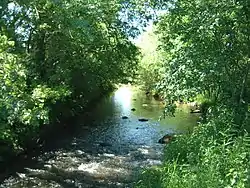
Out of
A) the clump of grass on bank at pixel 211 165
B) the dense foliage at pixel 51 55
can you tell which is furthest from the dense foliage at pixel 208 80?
the dense foliage at pixel 51 55

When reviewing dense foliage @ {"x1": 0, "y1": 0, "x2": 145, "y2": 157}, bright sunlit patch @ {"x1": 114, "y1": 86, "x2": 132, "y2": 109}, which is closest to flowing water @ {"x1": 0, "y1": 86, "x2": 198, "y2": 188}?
dense foliage @ {"x1": 0, "y1": 0, "x2": 145, "y2": 157}

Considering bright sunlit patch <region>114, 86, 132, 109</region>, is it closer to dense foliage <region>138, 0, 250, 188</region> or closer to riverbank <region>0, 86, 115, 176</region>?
riverbank <region>0, 86, 115, 176</region>

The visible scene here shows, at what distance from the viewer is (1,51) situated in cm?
994

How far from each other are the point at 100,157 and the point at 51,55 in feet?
20.5

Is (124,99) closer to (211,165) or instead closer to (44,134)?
(44,134)

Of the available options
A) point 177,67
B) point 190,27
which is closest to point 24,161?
point 177,67

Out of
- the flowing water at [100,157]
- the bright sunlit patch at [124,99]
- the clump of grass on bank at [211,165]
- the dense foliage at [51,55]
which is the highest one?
the dense foliage at [51,55]

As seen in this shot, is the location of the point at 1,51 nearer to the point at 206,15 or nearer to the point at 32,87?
the point at 32,87

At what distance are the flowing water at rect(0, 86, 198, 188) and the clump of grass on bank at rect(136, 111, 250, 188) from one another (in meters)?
1.81

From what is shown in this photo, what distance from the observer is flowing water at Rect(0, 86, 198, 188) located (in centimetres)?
1194

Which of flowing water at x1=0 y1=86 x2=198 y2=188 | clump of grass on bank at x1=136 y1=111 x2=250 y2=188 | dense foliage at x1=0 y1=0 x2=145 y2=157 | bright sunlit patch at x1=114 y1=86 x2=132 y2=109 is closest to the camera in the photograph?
clump of grass on bank at x1=136 y1=111 x2=250 y2=188

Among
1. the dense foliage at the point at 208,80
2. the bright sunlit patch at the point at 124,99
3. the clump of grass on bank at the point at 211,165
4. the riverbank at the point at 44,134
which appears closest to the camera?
the clump of grass on bank at the point at 211,165

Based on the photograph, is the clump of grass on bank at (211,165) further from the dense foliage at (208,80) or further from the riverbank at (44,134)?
the riverbank at (44,134)

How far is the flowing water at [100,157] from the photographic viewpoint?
39.2ft
